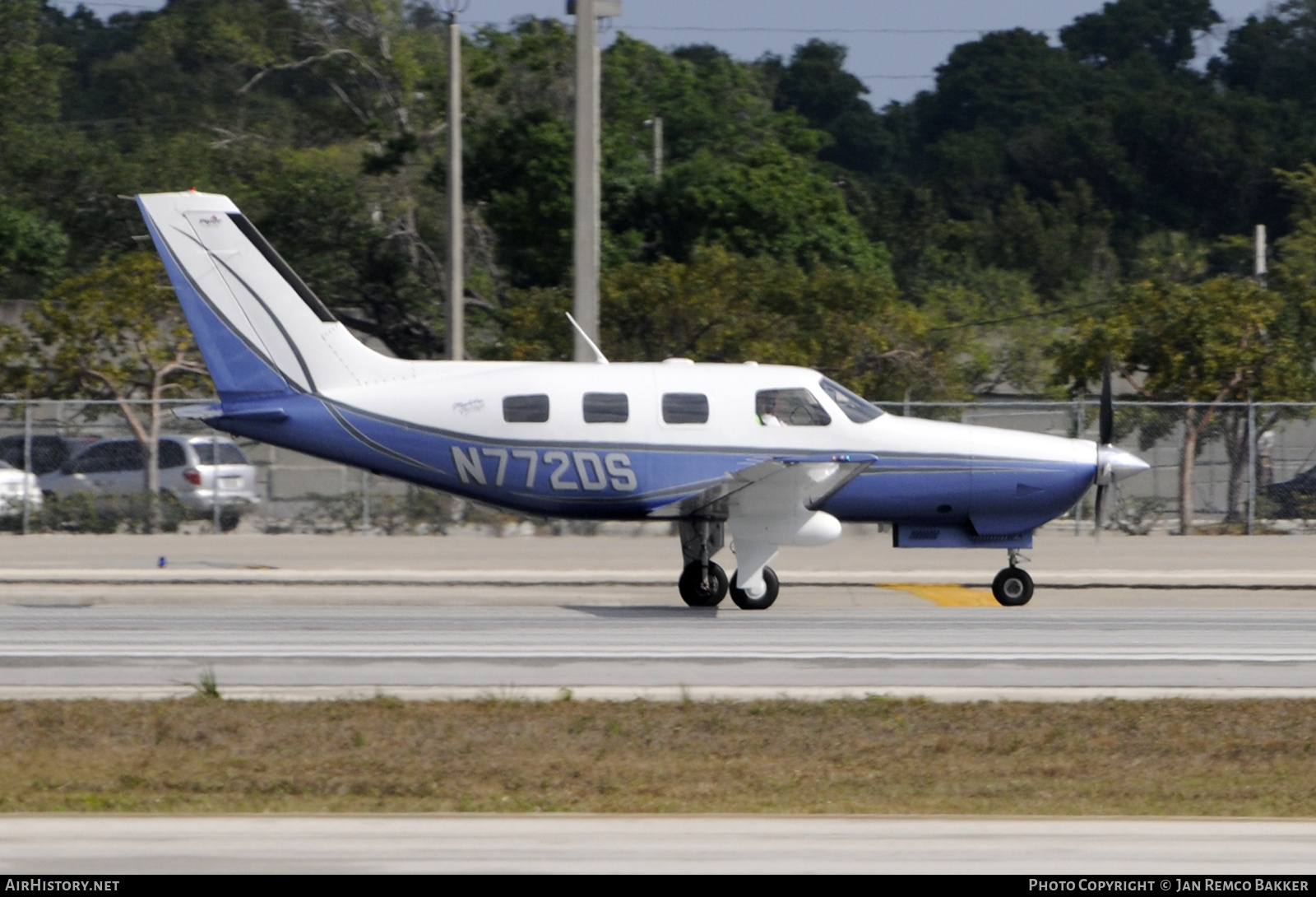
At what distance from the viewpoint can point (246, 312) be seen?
18703 mm

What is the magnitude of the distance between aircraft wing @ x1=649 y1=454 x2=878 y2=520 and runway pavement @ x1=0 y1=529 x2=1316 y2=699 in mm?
1154

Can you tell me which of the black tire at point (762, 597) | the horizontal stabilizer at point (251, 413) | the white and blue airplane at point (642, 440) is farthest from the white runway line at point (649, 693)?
the horizontal stabilizer at point (251, 413)

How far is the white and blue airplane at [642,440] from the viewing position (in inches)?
710

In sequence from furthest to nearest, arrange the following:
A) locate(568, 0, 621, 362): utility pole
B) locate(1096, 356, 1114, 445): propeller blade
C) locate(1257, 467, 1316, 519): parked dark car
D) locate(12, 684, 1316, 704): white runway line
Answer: locate(1257, 467, 1316, 519): parked dark car < locate(568, 0, 621, 362): utility pole < locate(1096, 356, 1114, 445): propeller blade < locate(12, 684, 1316, 704): white runway line

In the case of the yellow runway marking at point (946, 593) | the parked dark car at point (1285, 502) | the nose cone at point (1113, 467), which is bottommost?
the yellow runway marking at point (946, 593)

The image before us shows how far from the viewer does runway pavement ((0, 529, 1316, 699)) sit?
13.0 m

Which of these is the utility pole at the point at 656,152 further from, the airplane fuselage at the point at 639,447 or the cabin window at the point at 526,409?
the cabin window at the point at 526,409

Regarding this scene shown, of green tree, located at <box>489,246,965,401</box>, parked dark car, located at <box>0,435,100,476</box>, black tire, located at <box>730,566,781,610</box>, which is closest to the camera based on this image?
black tire, located at <box>730,566,781,610</box>

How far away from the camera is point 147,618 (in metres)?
17.2

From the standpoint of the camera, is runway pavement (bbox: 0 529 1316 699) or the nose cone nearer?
runway pavement (bbox: 0 529 1316 699)

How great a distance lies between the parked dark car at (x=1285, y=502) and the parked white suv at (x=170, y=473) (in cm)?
1626

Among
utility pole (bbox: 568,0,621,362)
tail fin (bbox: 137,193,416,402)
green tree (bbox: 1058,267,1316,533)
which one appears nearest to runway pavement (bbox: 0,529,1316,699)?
tail fin (bbox: 137,193,416,402)

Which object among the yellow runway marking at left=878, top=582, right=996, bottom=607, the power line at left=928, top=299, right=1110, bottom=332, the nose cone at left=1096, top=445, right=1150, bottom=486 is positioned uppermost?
the power line at left=928, top=299, right=1110, bottom=332

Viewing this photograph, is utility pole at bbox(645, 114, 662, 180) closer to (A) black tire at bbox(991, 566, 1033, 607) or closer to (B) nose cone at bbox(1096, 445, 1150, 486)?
(B) nose cone at bbox(1096, 445, 1150, 486)
